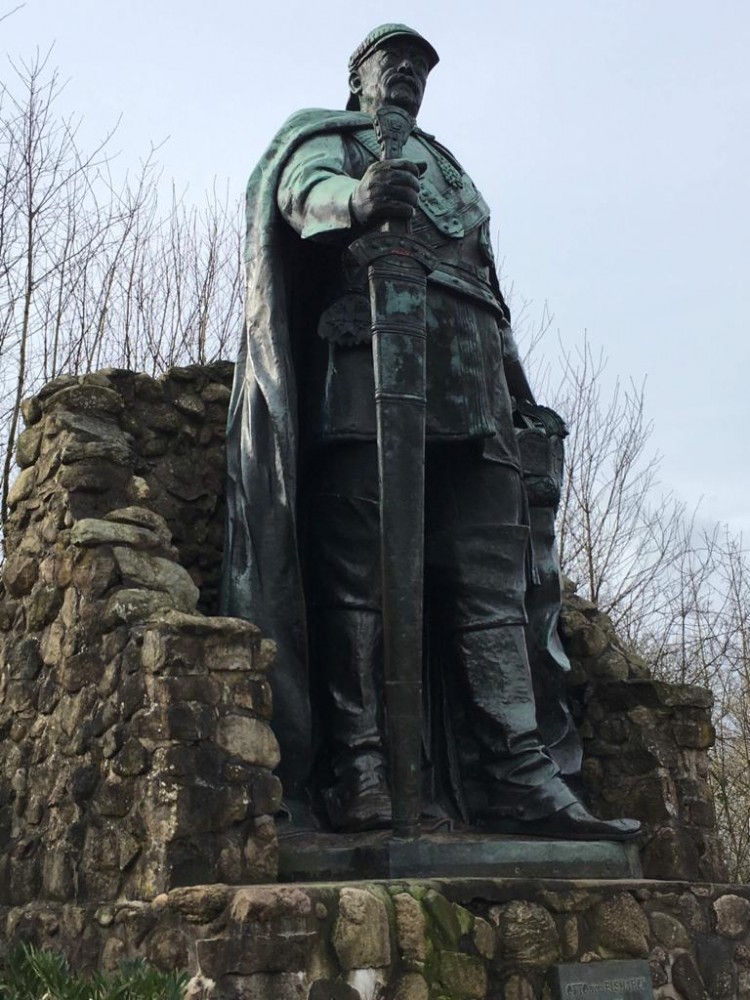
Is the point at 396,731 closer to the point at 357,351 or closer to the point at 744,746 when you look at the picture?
the point at 357,351

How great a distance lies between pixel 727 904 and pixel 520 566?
149 centimetres

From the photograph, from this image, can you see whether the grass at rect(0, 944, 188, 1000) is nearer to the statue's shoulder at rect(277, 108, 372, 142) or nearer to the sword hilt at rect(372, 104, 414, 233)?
the sword hilt at rect(372, 104, 414, 233)

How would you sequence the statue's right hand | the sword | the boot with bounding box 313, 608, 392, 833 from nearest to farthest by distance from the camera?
1. the sword
2. the statue's right hand
3. the boot with bounding box 313, 608, 392, 833

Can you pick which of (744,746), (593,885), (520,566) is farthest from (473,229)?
(744,746)

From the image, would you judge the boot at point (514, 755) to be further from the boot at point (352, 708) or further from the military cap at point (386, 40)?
the military cap at point (386, 40)

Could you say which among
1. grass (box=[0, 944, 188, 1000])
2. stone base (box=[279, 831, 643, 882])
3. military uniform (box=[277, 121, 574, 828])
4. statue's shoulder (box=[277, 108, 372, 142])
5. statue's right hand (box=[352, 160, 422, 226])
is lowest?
grass (box=[0, 944, 188, 1000])

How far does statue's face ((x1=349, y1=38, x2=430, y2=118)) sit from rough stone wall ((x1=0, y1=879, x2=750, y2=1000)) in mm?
3152

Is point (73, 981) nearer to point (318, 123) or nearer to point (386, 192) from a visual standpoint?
point (386, 192)

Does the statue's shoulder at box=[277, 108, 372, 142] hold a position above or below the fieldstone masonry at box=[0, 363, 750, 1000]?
above

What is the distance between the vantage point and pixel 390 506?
4.74 m

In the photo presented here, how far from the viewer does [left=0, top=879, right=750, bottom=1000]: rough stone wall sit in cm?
373

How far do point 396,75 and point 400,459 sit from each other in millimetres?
1789

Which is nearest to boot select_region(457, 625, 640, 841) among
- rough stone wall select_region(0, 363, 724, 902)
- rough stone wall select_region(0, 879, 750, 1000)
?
rough stone wall select_region(0, 879, 750, 1000)

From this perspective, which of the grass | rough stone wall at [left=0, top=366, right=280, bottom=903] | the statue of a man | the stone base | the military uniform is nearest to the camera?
the grass
